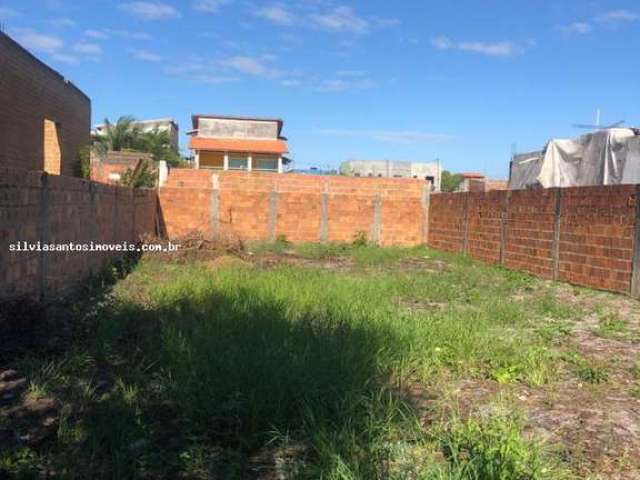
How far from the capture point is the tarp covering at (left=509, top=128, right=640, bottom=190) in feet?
38.9

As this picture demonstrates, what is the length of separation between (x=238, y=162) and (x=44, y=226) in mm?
35953

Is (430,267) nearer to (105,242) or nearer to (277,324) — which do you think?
(105,242)

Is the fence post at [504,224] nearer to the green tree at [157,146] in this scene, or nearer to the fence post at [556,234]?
the fence post at [556,234]

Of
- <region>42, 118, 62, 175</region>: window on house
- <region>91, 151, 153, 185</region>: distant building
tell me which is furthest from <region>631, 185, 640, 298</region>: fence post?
<region>91, 151, 153, 185</region>: distant building

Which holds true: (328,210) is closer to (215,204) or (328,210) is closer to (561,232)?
(215,204)

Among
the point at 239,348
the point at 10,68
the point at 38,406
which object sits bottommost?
the point at 38,406

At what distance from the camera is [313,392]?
371cm

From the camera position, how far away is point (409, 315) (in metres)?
6.64

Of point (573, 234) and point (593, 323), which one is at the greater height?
point (573, 234)

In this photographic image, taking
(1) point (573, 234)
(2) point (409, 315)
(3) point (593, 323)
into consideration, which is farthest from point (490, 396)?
(1) point (573, 234)

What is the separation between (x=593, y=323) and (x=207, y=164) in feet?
122

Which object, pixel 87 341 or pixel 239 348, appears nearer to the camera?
pixel 239 348

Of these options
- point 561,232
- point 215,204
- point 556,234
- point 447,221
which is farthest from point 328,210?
point 561,232

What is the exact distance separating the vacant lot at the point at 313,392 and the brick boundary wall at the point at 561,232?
103 inches
